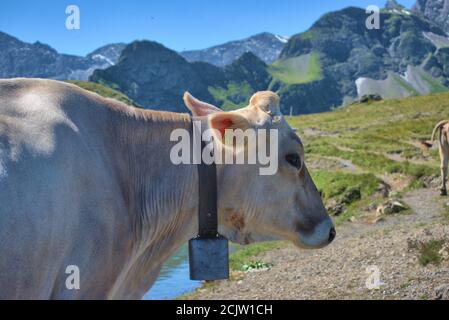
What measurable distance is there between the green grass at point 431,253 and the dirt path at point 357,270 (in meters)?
0.16

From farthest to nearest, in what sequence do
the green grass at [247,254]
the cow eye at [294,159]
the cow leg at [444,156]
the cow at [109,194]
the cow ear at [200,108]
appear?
1. the cow leg at [444,156]
2. the green grass at [247,254]
3. the cow ear at [200,108]
4. the cow eye at [294,159]
5. the cow at [109,194]

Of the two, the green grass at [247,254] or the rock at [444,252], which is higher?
the rock at [444,252]

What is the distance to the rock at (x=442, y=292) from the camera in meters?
9.66

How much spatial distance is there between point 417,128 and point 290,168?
5052 centimetres

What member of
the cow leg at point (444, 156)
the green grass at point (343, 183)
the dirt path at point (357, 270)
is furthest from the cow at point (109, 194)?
the green grass at point (343, 183)

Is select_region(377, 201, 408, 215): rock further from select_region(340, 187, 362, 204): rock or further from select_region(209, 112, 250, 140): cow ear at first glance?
select_region(209, 112, 250, 140): cow ear

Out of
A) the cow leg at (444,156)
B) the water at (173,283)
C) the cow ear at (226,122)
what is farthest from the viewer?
the cow leg at (444,156)

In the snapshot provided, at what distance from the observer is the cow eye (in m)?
4.87

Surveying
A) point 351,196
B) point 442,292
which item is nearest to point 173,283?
point 442,292

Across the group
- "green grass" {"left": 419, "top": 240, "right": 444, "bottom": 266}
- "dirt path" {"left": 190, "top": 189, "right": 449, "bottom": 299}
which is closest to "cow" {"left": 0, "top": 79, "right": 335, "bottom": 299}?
"dirt path" {"left": 190, "top": 189, "right": 449, "bottom": 299}

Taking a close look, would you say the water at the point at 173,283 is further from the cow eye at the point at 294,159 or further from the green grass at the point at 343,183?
the cow eye at the point at 294,159

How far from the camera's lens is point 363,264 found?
1408 centimetres

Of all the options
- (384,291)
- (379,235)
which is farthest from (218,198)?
(379,235)

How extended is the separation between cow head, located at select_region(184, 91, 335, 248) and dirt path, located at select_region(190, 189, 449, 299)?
19.7 feet
